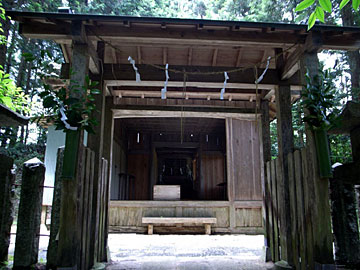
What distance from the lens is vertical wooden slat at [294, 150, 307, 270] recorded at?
375 centimetres

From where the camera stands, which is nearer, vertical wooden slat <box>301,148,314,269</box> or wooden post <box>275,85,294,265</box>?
vertical wooden slat <box>301,148,314,269</box>

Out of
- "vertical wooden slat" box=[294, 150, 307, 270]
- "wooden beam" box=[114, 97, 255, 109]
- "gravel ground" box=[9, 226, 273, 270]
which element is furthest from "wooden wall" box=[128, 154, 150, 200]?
"vertical wooden slat" box=[294, 150, 307, 270]

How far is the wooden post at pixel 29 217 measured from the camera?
12.2 ft

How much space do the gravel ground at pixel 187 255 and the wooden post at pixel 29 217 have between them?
124 centimetres

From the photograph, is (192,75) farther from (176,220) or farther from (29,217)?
(176,220)

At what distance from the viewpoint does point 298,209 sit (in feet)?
12.9

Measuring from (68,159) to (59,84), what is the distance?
2.47 meters

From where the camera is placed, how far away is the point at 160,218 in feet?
29.4

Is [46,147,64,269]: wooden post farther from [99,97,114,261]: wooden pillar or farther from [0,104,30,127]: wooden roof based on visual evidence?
[99,97,114,261]: wooden pillar

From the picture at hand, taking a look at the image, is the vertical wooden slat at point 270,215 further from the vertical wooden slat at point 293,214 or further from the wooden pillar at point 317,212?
the wooden pillar at point 317,212

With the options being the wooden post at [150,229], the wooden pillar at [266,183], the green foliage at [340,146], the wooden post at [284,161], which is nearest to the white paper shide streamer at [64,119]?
the wooden post at [284,161]

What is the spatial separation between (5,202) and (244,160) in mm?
7620

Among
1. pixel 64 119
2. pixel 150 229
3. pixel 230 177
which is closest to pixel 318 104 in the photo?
pixel 64 119

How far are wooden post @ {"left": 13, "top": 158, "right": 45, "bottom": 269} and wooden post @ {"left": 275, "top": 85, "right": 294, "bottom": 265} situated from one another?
12.0 ft
